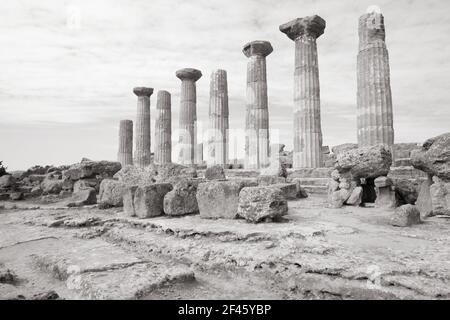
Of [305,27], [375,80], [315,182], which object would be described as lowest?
[315,182]

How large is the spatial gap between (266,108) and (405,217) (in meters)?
11.5

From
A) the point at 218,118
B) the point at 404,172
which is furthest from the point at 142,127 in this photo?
the point at 404,172

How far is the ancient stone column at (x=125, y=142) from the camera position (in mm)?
22547

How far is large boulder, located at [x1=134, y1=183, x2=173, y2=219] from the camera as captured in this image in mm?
5895

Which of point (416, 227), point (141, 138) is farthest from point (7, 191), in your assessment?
point (416, 227)

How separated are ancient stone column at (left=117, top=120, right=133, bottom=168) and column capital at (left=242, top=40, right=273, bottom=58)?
1168 cm

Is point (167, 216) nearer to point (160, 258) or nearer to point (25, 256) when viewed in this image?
point (160, 258)

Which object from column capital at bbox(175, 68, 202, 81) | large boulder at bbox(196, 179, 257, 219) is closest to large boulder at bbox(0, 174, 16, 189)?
column capital at bbox(175, 68, 202, 81)

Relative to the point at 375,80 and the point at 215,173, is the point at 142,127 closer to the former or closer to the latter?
the point at 215,173

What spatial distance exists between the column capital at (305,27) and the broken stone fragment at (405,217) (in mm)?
9696

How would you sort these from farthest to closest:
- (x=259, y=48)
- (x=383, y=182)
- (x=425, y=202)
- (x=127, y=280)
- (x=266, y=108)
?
(x=266, y=108) < (x=259, y=48) < (x=383, y=182) < (x=425, y=202) < (x=127, y=280)

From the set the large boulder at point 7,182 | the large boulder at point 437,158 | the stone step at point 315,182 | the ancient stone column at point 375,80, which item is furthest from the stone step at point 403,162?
the large boulder at point 7,182

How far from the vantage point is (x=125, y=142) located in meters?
22.7

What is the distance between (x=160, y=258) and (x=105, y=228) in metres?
2.13
